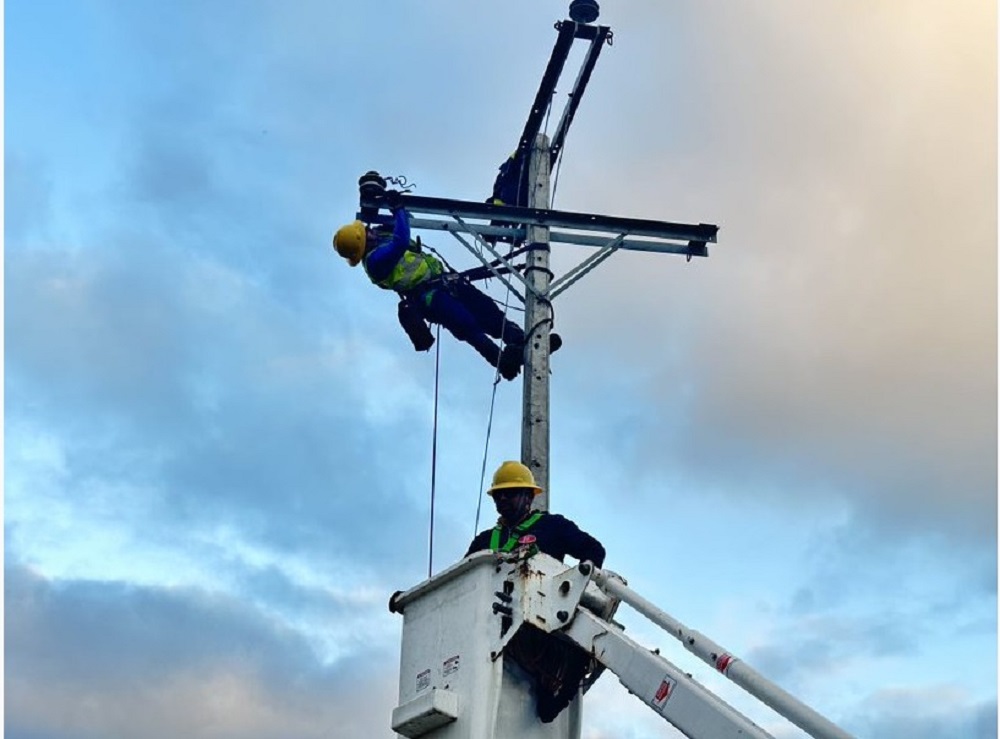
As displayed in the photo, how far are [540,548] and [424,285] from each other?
3.63 m

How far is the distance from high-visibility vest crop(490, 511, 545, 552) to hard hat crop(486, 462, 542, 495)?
0.26m

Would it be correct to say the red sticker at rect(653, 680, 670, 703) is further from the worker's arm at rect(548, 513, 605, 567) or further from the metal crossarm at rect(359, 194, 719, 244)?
the metal crossarm at rect(359, 194, 719, 244)

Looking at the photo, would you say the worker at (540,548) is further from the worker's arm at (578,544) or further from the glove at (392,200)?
the glove at (392,200)

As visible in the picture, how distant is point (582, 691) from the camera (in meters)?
8.09

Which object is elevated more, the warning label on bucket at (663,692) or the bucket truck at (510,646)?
the bucket truck at (510,646)

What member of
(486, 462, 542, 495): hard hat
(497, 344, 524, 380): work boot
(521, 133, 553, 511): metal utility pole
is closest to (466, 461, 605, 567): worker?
(486, 462, 542, 495): hard hat

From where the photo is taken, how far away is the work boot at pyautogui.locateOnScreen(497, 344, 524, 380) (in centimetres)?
1093

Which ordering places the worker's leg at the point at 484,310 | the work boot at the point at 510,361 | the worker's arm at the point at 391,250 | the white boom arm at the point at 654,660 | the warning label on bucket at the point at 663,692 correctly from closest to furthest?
the white boom arm at the point at 654,660
the warning label on bucket at the point at 663,692
the work boot at the point at 510,361
the worker's arm at the point at 391,250
the worker's leg at the point at 484,310

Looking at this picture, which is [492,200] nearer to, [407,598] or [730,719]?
[407,598]

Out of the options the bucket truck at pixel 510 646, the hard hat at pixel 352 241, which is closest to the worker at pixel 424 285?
the hard hat at pixel 352 241

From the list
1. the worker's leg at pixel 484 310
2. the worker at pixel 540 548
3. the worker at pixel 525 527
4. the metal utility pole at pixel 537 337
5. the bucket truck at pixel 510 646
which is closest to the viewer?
the bucket truck at pixel 510 646

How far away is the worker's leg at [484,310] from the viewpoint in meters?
11.4

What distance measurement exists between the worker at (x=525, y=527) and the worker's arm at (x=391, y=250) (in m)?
2.74

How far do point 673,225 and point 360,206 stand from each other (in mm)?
2512
